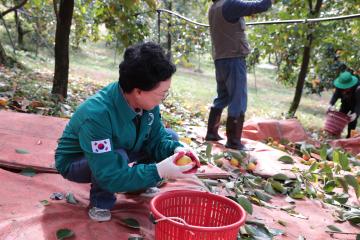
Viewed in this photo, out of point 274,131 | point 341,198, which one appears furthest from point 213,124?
point 341,198

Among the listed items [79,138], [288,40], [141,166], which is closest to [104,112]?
[79,138]

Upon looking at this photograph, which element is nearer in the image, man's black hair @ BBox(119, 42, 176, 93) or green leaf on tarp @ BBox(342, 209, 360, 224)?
man's black hair @ BBox(119, 42, 176, 93)

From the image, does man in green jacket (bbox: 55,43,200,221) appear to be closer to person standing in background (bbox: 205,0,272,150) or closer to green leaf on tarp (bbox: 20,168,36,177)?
green leaf on tarp (bbox: 20,168,36,177)

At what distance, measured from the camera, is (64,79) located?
459 cm

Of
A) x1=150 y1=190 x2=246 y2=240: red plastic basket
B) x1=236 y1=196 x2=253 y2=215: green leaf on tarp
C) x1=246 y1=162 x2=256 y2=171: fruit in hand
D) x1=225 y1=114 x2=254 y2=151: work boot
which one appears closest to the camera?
x1=150 y1=190 x2=246 y2=240: red plastic basket

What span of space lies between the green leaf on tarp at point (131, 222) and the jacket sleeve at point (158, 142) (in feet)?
1.18

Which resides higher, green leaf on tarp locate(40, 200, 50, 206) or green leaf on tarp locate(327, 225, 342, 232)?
green leaf on tarp locate(40, 200, 50, 206)

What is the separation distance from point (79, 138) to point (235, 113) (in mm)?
2083

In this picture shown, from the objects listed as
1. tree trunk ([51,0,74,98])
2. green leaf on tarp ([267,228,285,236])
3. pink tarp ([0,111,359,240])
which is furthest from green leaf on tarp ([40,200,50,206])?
tree trunk ([51,0,74,98])

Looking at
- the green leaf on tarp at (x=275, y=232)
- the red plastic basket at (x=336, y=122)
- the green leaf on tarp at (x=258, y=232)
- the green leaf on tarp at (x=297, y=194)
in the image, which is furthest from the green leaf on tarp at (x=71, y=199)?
the red plastic basket at (x=336, y=122)

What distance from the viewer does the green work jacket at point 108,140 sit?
1.73 m

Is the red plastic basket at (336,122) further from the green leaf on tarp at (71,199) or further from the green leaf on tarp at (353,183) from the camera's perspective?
the green leaf on tarp at (71,199)

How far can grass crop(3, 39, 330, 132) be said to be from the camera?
26.9ft

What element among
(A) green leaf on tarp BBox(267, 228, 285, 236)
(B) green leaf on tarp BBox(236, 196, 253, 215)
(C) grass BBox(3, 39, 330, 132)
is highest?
(B) green leaf on tarp BBox(236, 196, 253, 215)
